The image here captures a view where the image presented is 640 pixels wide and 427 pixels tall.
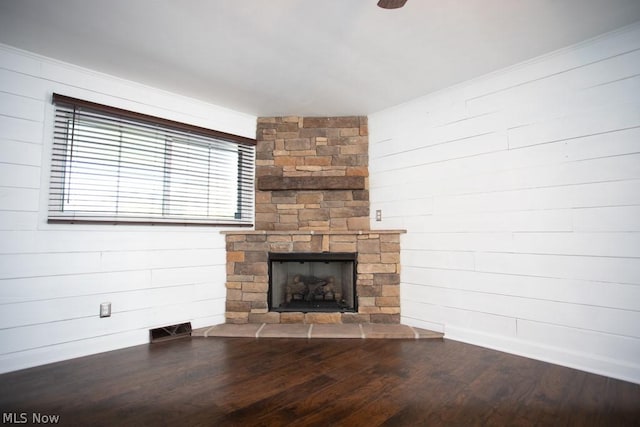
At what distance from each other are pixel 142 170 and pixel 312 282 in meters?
2.03

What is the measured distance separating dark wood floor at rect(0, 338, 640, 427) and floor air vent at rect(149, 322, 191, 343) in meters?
0.21

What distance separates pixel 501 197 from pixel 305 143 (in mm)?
1999

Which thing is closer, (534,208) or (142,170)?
(534,208)

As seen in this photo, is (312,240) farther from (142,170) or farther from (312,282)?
(142,170)

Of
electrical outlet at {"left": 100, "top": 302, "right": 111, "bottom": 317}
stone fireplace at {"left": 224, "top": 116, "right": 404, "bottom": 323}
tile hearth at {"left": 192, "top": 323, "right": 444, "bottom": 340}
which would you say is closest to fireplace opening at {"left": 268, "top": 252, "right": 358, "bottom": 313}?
stone fireplace at {"left": 224, "top": 116, "right": 404, "bottom": 323}

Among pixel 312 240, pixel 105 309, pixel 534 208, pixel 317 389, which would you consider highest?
pixel 534 208

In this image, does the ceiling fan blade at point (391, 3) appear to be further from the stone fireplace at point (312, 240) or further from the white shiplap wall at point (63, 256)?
the white shiplap wall at point (63, 256)

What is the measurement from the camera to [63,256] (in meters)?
2.27

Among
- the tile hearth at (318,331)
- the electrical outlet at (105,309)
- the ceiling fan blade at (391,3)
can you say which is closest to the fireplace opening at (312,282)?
the tile hearth at (318,331)

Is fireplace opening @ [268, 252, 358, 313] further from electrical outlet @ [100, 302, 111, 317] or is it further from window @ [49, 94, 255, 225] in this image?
electrical outlet @ [100, 302, 111, 317]

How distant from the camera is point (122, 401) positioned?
169 cm

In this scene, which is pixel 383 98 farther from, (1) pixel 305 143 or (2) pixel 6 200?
(2) pixel 6 200

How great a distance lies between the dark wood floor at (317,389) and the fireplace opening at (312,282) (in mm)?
725

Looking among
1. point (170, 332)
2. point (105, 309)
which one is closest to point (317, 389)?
point (170, 332)
